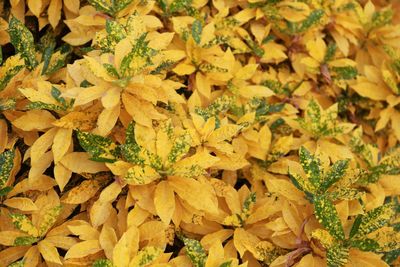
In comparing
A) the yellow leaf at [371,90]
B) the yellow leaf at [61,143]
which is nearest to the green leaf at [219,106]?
the yellow leaf at [61,143]

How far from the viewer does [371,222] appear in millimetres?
1390

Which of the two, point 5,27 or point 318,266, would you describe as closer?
point 318,266

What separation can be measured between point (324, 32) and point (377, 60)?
25 centimetres

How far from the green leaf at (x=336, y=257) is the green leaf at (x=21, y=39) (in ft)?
3.48

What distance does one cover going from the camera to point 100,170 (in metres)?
1.44

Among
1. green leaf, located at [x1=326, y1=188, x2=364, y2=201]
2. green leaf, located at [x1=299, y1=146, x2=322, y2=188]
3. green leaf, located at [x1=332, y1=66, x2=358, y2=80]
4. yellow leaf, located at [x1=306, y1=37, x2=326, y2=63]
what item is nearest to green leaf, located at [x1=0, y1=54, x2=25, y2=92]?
green leaf, located at [x1=299, y1=146, x2=322, y2=188]

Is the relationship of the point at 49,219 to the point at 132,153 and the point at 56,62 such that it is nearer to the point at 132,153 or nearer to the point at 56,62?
the point at 132,153

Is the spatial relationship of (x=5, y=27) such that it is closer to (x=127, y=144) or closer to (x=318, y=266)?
(x=127, y=144)

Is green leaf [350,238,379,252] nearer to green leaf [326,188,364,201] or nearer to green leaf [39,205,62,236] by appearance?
green leaf [326,188,364,201]

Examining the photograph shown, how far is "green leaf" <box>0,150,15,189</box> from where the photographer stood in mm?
1379

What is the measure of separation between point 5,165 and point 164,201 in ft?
1.46

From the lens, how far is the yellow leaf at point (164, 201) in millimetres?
1332

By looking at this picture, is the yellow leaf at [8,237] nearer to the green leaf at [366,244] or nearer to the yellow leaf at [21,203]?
the yellow leaf at [21,203]

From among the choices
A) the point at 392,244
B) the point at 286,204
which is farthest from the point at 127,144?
the point at 392,244
